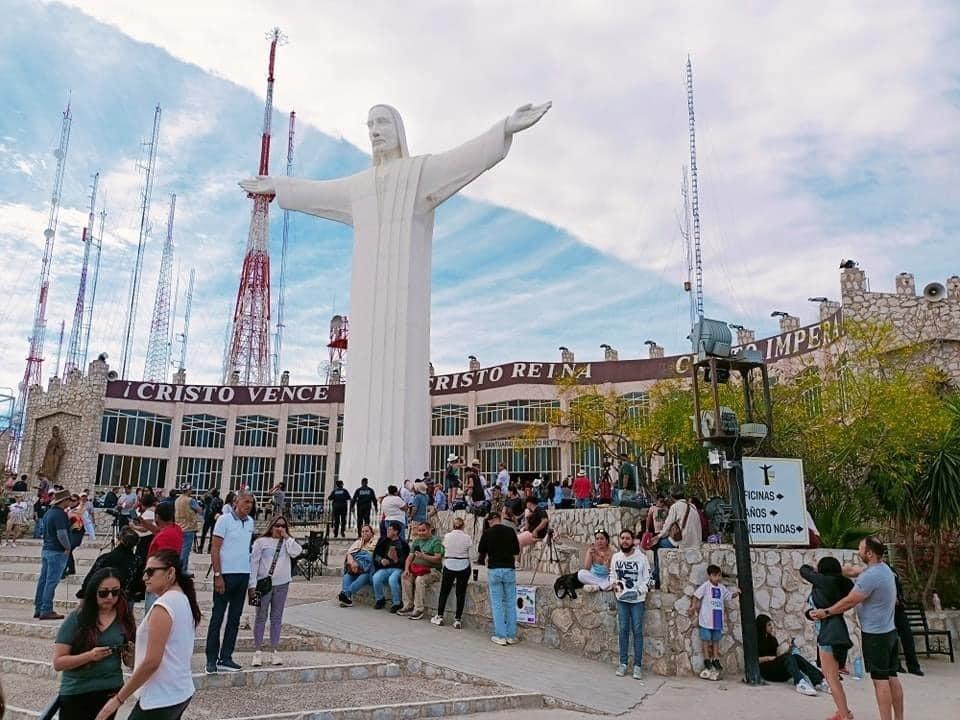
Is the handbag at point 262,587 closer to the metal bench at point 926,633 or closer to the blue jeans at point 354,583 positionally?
the blue jeans at point 354,583

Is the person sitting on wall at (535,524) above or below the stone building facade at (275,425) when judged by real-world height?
below

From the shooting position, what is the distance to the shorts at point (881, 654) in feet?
19.5

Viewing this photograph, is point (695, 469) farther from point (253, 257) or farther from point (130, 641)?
point (253, 257)

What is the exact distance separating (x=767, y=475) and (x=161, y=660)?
24.7 feet

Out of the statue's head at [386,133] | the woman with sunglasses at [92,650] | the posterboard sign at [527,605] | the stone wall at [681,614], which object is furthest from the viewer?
the statue's head at [386,133]

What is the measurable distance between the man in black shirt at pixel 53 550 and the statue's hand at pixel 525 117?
13.1 meters

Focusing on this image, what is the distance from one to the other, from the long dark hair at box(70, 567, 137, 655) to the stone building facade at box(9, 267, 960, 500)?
28289 millimetres

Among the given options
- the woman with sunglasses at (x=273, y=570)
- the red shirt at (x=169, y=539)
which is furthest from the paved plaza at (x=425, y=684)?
the red shirt at (x=169, y=539)

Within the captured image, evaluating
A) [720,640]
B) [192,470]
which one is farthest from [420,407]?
[192,470]

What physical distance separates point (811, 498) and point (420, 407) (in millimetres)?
9790

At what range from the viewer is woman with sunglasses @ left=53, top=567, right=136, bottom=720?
380 centimetres

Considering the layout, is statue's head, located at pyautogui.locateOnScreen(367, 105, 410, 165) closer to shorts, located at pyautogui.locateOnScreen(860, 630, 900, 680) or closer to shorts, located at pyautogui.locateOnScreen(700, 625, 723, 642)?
shorts, located at pyautogui.locateOnScreen(700, 625, 723, 642)

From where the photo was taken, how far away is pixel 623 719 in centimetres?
673

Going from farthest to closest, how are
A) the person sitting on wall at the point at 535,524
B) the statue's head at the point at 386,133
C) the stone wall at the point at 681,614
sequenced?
the statue's head at the point at 386,133
the person sitting on wall at the point at 535,524
the stone wall at the point at 681,614
